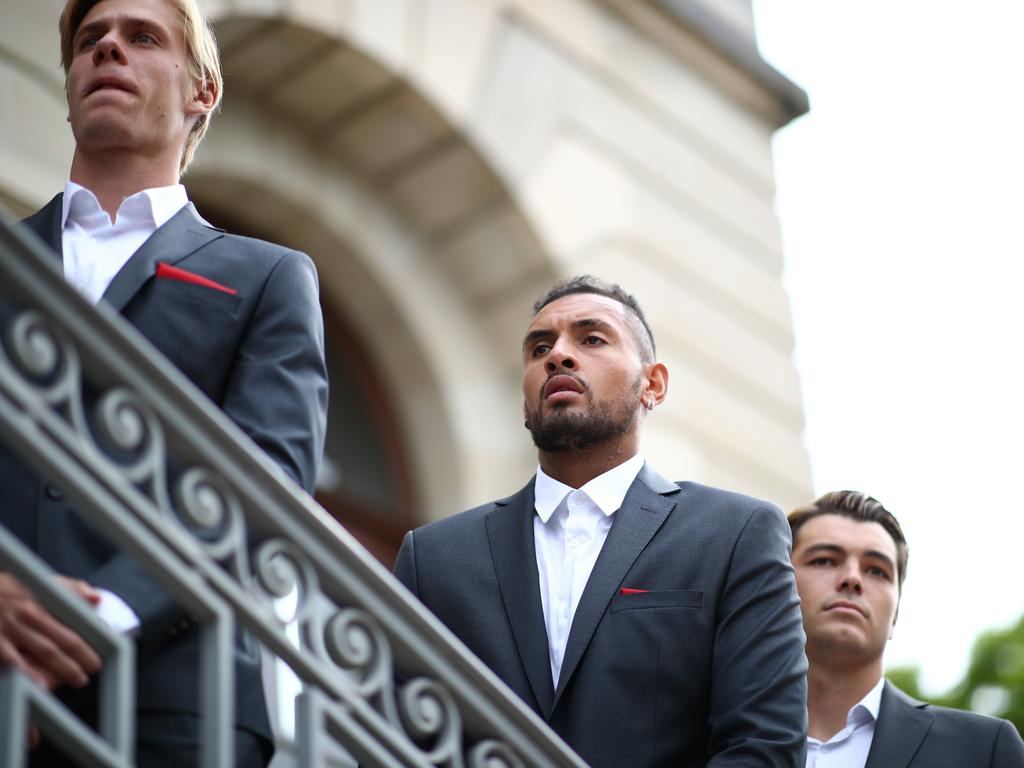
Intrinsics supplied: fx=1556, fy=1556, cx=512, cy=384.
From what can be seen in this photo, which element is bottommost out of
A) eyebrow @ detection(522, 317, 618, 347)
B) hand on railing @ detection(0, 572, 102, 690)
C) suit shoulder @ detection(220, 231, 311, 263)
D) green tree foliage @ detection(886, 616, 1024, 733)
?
green tree foliage @ detection(886, 616, 1024, 733)

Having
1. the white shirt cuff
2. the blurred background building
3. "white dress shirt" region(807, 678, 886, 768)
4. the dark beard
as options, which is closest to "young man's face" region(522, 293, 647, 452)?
the dark beard

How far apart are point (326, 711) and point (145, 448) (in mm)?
593

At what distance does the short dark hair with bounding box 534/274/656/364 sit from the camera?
4.61 meters

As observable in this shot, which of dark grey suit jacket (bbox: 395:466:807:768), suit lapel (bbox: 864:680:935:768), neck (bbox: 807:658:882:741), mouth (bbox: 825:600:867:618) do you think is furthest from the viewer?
mouth (bbox: 825:600:867:618)

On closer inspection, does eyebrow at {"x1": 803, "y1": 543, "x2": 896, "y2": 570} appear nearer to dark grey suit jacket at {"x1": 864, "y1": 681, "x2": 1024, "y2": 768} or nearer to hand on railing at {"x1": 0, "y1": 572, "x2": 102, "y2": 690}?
dark grey suit jacket at {"x1": 864, "y1": 681, "x2": 1024, "y2": 768}

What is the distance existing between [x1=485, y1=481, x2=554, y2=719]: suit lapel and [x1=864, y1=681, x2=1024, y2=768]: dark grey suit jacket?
1.26 metres

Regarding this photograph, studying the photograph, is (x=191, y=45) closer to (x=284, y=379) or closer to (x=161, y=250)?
(x=161, y=250)

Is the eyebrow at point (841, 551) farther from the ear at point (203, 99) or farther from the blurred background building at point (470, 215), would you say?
the blurred background building at point (470, 215)

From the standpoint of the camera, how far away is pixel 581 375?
433 centimetres

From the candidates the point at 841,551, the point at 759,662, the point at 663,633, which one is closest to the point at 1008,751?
the point at 841,551

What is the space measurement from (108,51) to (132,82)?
102 mm

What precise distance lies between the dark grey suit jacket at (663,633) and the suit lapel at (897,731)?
93cm

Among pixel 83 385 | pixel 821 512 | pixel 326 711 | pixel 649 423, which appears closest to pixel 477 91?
pixel 649 423

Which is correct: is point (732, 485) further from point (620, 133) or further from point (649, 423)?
point (620, 133)
